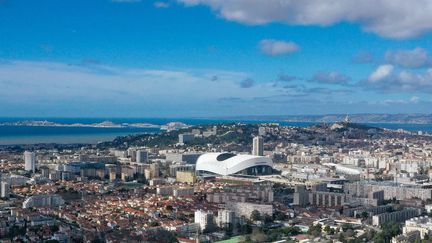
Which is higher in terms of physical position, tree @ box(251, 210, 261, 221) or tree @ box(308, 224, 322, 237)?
tree @ box(251, 210, 261, 221)

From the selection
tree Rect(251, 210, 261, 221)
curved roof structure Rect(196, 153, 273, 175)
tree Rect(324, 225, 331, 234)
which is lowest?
tree Rect(324, 225, 331, 234)

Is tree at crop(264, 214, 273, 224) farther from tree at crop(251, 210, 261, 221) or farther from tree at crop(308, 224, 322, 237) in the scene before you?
tree at crop(308, 224, 322, 237)

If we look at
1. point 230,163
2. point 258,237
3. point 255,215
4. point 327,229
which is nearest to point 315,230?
point 327,229

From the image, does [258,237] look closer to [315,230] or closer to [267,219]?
[315,230]

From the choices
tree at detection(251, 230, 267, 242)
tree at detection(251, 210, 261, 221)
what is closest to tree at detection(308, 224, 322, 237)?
tree at detection(251, 230, 267, 242)

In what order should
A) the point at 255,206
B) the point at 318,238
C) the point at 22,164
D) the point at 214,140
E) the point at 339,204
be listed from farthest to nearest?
the point at 214,140 < the point at 22,164 < the point at 339,204 < the point at 255,206 < the point at 318,238

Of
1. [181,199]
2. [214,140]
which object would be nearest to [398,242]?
[181,199]

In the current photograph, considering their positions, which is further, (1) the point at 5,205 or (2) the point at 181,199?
(2) the point at 181,199

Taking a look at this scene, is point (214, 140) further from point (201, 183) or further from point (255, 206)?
point (255, 206)

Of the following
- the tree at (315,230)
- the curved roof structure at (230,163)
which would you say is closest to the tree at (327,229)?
the tree at (315,230)
